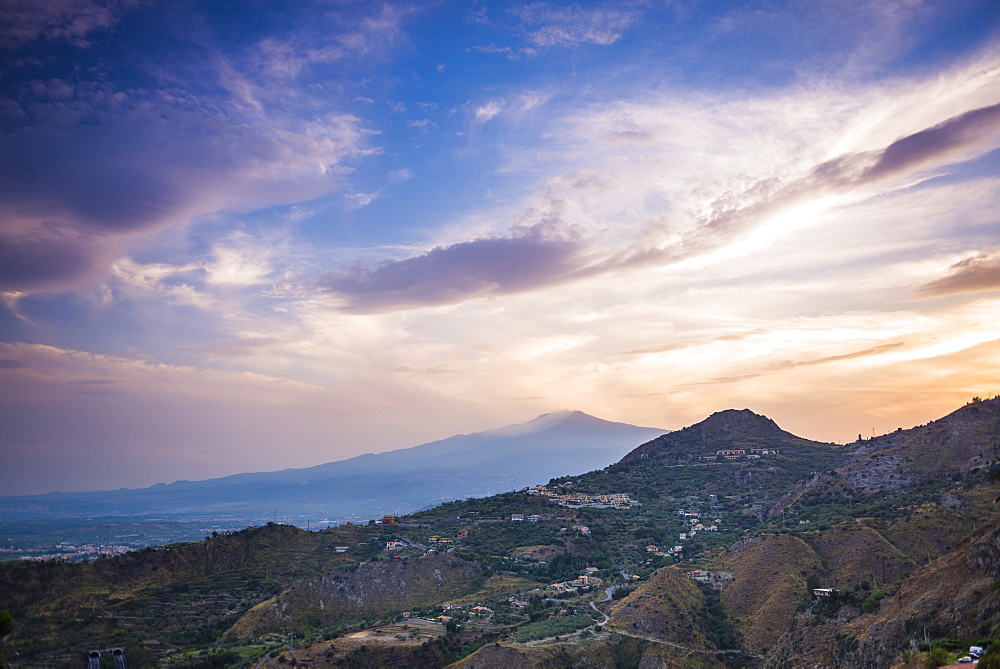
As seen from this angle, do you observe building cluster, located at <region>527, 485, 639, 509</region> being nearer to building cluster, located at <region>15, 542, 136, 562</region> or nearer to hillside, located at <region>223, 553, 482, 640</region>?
hillside, located at <region>223, 553, 482, 640</region>

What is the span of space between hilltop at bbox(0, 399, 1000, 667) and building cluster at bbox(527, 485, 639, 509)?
5.80 metres

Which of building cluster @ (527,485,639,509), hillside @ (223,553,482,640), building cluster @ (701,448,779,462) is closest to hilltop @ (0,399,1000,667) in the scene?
hillside @ (223,553,482,640)

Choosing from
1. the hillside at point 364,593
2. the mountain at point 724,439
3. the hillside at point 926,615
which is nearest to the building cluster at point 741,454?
the mountain at point 724,439

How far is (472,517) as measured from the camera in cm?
10112

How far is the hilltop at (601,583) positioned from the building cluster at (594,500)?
580cm

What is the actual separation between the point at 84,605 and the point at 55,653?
9.67 metres

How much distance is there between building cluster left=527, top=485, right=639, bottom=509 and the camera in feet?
341

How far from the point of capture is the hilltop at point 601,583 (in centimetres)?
3850

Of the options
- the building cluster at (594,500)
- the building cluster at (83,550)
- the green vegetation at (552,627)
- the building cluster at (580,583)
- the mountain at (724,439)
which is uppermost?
the mountain at (724,439)

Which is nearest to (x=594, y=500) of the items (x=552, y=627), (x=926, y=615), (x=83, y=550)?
(x=552, y=627)

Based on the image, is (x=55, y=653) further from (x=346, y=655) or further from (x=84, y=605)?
(x=346, y=655)

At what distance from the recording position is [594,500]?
107812mm

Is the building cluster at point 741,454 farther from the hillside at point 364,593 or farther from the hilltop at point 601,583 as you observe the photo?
the hillside at point 364,593

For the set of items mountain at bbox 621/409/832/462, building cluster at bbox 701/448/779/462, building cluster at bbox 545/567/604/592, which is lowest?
building cluster at bbox 545/567/604/592
